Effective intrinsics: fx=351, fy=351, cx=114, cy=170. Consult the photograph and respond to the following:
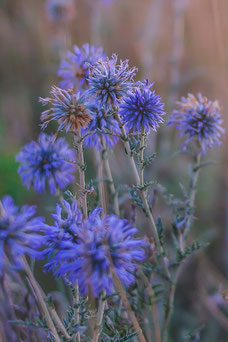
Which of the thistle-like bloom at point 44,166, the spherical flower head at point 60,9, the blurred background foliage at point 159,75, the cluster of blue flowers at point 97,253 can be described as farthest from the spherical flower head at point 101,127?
the spherical flower head at point 60,9

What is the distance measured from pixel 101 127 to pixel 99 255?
1.37 ft

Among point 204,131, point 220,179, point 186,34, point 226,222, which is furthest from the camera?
point 186,34

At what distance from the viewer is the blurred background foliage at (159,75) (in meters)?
2.12

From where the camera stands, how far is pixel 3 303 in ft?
3.15

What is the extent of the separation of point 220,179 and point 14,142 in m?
1.70

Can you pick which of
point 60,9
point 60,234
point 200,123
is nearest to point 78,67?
point 200,123

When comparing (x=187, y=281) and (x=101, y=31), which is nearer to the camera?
(x=187, y=281)

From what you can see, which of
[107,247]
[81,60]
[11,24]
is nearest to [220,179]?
[81,60]

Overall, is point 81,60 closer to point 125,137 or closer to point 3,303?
point 125,137

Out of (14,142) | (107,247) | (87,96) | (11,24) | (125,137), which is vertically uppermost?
(11,24)

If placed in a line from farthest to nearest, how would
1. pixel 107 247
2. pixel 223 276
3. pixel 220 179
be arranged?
pixel 220 179
pixel 223 276
pixel 107 247

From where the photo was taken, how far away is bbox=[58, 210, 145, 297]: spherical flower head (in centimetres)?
71

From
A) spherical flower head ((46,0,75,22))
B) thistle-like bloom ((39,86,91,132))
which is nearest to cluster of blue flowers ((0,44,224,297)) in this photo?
thistle-like bloom ((39,86,91,132))

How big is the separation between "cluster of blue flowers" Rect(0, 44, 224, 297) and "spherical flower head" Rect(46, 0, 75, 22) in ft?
5.42
